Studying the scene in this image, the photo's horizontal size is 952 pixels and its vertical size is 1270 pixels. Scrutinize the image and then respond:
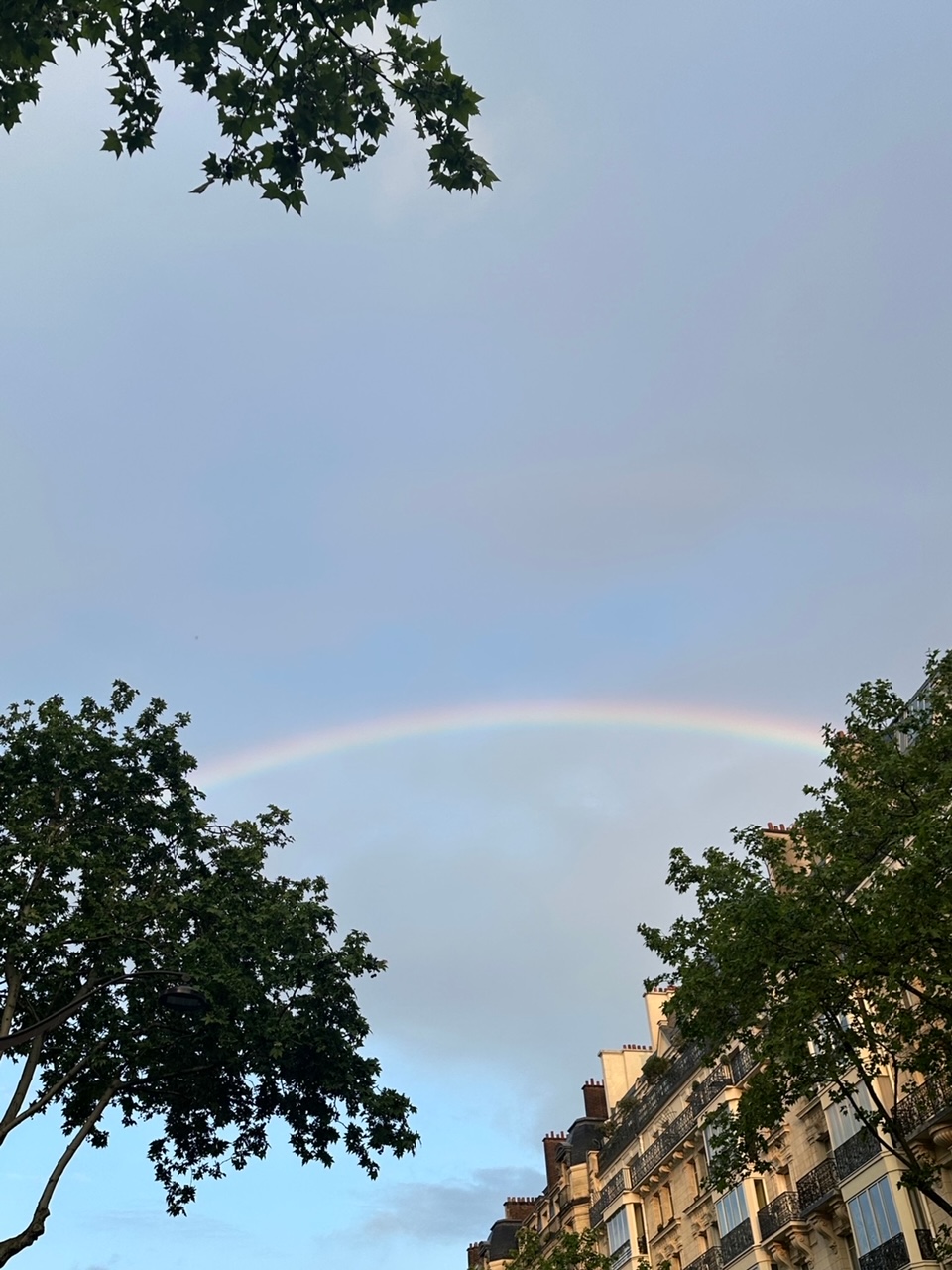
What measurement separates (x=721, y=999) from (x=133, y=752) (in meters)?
11.7

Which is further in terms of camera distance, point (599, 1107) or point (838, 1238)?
point (599, 1107)

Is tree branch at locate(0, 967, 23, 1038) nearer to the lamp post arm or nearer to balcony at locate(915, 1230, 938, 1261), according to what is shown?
the lamp post arm

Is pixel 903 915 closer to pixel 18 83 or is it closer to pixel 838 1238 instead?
pixel 18 83

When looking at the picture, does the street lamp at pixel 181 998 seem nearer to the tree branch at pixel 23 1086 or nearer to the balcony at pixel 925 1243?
the tree branch at pixel 23 1086

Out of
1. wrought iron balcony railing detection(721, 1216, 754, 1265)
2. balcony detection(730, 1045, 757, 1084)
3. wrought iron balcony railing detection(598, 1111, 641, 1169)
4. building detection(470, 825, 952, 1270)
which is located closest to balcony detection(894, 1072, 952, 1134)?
building detection(470, 825, 952, 1270)

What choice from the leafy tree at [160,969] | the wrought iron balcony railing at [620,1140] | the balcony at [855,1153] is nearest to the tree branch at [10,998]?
the leafy tree at [160,969]

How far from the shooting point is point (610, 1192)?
5256cm

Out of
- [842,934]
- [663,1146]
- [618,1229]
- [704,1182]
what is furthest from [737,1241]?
[842,934]

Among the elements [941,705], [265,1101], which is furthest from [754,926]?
[265,1101]

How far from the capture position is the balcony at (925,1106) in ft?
98.7

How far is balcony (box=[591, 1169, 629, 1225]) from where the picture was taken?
5143 centimetres

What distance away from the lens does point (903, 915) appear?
1994 centimetres

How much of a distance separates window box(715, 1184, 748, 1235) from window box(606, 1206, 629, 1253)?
8.53 metres

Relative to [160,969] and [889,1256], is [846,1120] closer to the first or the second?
[889,1256]
